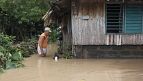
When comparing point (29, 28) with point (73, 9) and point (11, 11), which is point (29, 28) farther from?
point (73, 9)

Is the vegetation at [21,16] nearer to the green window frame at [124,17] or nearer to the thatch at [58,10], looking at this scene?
the thatch at [58,10]

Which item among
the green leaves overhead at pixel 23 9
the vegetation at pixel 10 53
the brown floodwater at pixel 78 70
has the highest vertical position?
the green leaves overhead at pixel 23 9

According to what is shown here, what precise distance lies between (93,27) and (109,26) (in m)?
0.73

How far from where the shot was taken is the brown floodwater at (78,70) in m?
13.7

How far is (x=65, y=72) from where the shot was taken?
15.0 m

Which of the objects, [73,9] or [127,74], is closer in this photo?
[127,74]

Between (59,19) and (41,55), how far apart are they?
3888 mm

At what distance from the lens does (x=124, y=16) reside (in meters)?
18.3

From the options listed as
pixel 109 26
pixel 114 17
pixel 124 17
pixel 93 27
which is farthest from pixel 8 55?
pixel 124 17

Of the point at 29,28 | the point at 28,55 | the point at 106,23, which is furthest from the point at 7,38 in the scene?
the point at 29,28

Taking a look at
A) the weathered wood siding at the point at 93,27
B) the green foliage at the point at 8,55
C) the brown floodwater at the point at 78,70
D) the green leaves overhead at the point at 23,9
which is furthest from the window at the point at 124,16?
the green leaves overhead at the point at 23,9

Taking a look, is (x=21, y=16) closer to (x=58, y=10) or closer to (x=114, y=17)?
(x=58, y=10)

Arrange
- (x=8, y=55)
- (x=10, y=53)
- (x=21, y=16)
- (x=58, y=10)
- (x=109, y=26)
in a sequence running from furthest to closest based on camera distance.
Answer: (x=21, y=16) < (x=58, y=10) < (x=109, y=26) < (x=10, y=53) < (x=8, y=55)

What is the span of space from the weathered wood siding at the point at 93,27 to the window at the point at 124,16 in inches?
10.8
